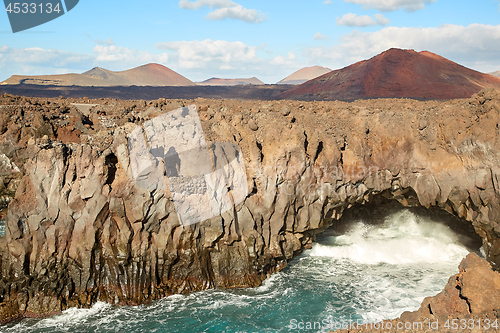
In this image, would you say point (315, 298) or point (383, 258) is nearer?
point (315, 298)

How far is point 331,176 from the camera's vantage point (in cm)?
1758

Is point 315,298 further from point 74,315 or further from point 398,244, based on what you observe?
point 74,315

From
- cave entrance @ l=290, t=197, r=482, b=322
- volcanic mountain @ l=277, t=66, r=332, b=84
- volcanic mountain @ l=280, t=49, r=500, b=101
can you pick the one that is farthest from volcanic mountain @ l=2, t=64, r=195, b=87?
cave entrance @ l=290, t=197, r=482, b=322

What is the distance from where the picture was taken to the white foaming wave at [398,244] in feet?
62.3

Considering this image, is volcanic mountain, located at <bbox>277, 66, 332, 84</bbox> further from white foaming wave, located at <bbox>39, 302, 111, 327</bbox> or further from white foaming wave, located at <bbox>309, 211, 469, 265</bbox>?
white foaming wave, located at <bbox>39, 302, 111, 327</bbox>

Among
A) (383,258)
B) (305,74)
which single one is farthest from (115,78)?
(383,258)

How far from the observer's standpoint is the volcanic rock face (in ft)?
47.8

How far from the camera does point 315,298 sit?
15.1m

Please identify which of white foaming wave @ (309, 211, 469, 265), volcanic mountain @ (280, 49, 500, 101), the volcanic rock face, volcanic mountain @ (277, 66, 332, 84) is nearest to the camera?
the volcanic rock face

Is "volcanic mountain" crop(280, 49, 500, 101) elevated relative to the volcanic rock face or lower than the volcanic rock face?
elevated

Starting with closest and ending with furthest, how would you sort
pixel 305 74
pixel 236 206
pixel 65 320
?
1. pixel 65 320
2. pixel 236 206
3. pixel 305 74

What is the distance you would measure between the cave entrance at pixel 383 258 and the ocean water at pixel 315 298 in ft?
0.14

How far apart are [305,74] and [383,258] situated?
11828cm

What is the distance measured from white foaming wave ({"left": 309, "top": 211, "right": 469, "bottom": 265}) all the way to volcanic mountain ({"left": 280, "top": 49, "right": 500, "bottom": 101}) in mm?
28884
